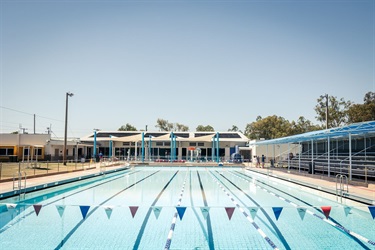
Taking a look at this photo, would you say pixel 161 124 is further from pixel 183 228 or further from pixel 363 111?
pixel 183 228

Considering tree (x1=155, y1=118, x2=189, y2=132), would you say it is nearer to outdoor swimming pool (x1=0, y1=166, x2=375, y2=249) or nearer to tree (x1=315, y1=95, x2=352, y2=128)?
tree (x1=315, y1=95, x2=352, y2=128)

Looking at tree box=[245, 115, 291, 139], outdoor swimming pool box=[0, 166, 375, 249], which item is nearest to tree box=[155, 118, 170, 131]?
tree box=[245, 115, 291, 139]

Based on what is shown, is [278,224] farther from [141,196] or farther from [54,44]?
[54,44]

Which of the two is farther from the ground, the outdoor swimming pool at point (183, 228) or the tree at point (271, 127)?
the tree at point (271, 127)

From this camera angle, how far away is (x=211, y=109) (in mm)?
31094

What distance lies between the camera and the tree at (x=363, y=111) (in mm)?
30734

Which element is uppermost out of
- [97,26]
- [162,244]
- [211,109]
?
[97,26]

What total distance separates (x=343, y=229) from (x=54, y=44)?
16.5m

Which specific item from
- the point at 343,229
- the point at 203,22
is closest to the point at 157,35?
the point at 203,22

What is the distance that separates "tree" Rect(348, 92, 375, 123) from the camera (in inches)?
1210

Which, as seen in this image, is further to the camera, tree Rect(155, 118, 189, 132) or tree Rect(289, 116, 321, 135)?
tree Rect(155, 118, 189, 132)

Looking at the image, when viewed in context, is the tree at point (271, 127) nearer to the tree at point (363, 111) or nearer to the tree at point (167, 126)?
the tree at point (363, 111)

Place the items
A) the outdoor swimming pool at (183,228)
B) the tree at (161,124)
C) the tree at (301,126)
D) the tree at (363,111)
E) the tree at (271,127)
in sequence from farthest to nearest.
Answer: the tree at (161,124), the tree at (271,127), the tree at (301,126), the tree at (363,111), the outdoor swimming pool at (183,228)

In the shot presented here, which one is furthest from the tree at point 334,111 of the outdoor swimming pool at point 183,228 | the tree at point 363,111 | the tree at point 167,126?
the tree at point 167,126
